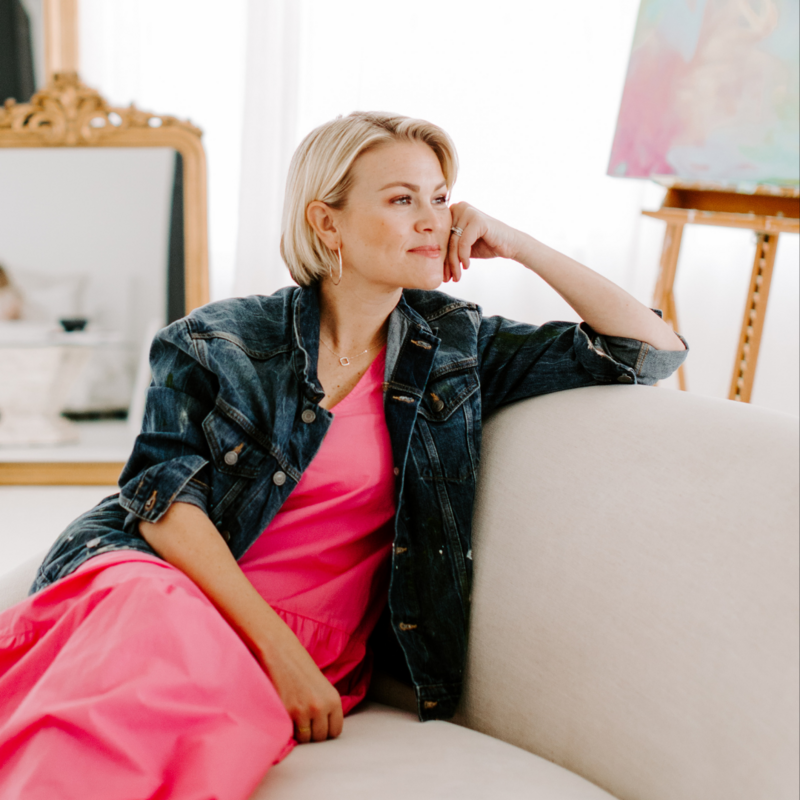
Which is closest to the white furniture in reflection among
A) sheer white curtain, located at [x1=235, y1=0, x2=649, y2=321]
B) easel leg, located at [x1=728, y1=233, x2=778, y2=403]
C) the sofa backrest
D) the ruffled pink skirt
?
sheer white curtain, located at [x1=235, y1=0, x2=649, y2=321]

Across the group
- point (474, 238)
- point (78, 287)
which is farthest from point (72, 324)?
point (474, 238)

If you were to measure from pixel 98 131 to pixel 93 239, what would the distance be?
0.31m

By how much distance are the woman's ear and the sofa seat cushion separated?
742 mm

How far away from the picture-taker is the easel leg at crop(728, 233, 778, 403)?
5.55ft

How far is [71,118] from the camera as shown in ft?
7.00

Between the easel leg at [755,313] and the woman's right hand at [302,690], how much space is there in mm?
1194

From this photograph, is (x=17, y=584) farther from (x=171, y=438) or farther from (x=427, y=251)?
(x=427, y=251)

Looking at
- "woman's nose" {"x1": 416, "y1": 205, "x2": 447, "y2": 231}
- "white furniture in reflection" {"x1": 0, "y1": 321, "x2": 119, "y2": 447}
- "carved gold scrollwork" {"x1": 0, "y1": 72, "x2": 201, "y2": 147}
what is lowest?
"white furniture in reflection" {"x1": 0, "y1": 321, "x2": 119, "y2": 447}

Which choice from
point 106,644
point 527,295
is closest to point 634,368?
point 106,644

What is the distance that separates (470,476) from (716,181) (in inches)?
35.3

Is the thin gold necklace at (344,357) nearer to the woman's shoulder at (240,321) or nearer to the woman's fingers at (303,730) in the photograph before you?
the woman's shoulder at (240,321)

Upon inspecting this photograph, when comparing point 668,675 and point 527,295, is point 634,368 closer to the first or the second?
point 668,675

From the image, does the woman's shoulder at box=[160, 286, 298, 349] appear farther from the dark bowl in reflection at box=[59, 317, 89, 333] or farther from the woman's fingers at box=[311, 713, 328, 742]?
the dark bowl in reflection at box=[59, 317, 89, 333]

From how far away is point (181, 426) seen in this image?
107 centimetres
